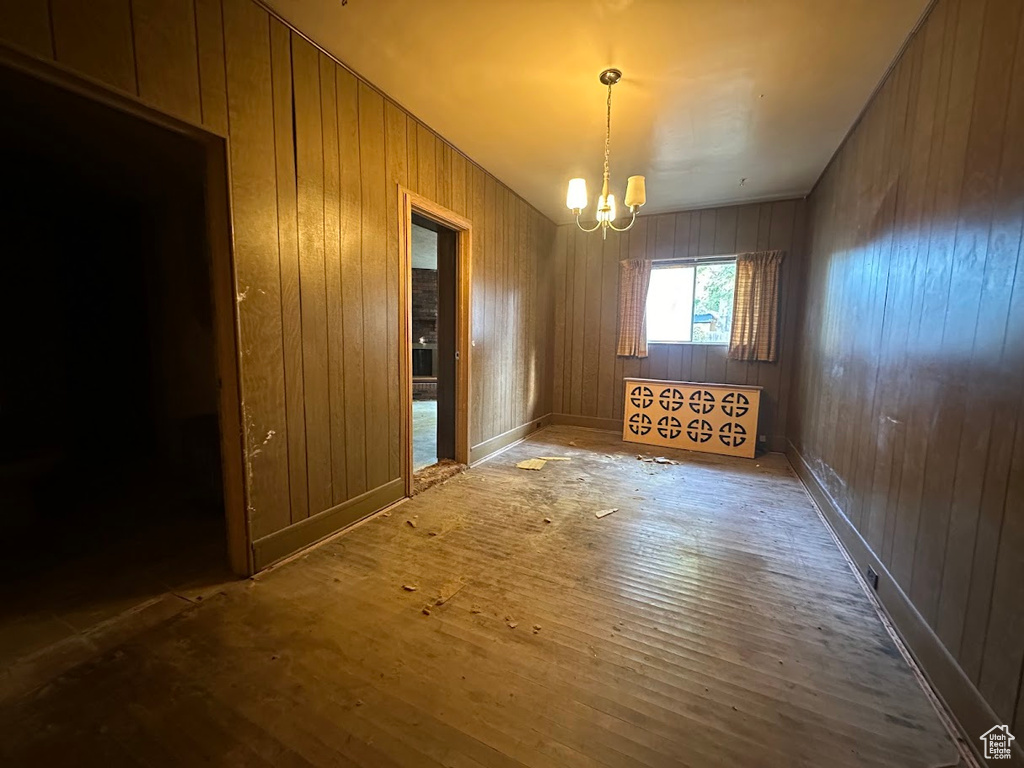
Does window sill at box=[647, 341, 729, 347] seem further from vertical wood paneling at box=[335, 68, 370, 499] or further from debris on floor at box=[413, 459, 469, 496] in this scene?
vertical wood paneling at box=[335, 68, 370, 499]

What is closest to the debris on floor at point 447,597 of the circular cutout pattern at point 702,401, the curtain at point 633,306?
the circular cutout pattern at point 702,401

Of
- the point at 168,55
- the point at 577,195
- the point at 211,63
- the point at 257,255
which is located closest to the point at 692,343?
the point at 577,195

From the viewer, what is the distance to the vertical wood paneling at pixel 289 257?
2006 mm

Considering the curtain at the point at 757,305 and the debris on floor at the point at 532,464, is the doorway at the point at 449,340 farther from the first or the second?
the curtain at the point at 757,305

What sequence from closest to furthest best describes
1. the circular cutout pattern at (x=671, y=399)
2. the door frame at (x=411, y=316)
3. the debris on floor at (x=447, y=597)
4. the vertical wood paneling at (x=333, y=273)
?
the debris on floor at (x=447, y=597)
the vertical wood paneling at (x=333, y=273)
the door frame at (x=411, y=316)
the circular cutout pattern at (x=671, y=399)

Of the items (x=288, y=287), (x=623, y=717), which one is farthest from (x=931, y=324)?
(x=288, y=287)

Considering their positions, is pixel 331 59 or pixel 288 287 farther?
pixel 331 59

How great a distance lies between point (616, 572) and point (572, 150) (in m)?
3.23

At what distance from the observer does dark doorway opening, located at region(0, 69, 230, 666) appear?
6.30ft

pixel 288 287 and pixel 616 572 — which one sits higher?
pixel 288 287

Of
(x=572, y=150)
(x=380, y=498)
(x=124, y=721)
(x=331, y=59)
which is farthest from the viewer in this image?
(x=572, y=150)

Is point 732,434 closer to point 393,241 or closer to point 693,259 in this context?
point 693,259

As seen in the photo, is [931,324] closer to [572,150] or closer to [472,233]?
[572,150]

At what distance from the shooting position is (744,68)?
226 cm
